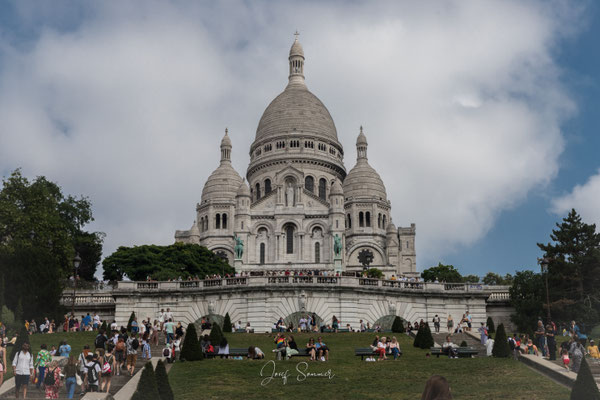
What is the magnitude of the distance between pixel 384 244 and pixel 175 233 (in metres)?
31.3

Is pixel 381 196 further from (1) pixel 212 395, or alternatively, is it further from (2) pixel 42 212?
(1) pixel 212 395

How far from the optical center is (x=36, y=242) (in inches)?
2088

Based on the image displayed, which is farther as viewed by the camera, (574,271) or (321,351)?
(574,271)

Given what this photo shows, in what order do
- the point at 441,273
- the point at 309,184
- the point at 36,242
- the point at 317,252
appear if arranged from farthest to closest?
the point at 309,184
the point at 317,252
the point at 441,273
the point at 36,242

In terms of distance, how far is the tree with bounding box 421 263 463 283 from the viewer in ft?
289

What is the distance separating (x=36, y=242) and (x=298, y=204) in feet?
164

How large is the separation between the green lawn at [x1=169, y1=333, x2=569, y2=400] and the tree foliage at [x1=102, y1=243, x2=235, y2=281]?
45402 millimetres

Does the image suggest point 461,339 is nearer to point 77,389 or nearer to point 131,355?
point 131,355

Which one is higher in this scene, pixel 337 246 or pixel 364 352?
pixel 337 246

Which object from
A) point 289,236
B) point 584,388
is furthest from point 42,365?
point 289,236

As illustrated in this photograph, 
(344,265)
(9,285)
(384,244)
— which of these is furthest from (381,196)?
(9,285)

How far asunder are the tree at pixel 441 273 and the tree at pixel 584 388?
229 ft

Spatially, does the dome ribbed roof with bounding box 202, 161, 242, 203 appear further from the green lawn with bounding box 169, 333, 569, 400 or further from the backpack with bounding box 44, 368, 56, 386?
the backpack with bounding box 44, 368, 56, 386

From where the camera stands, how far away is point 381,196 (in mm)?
107438
